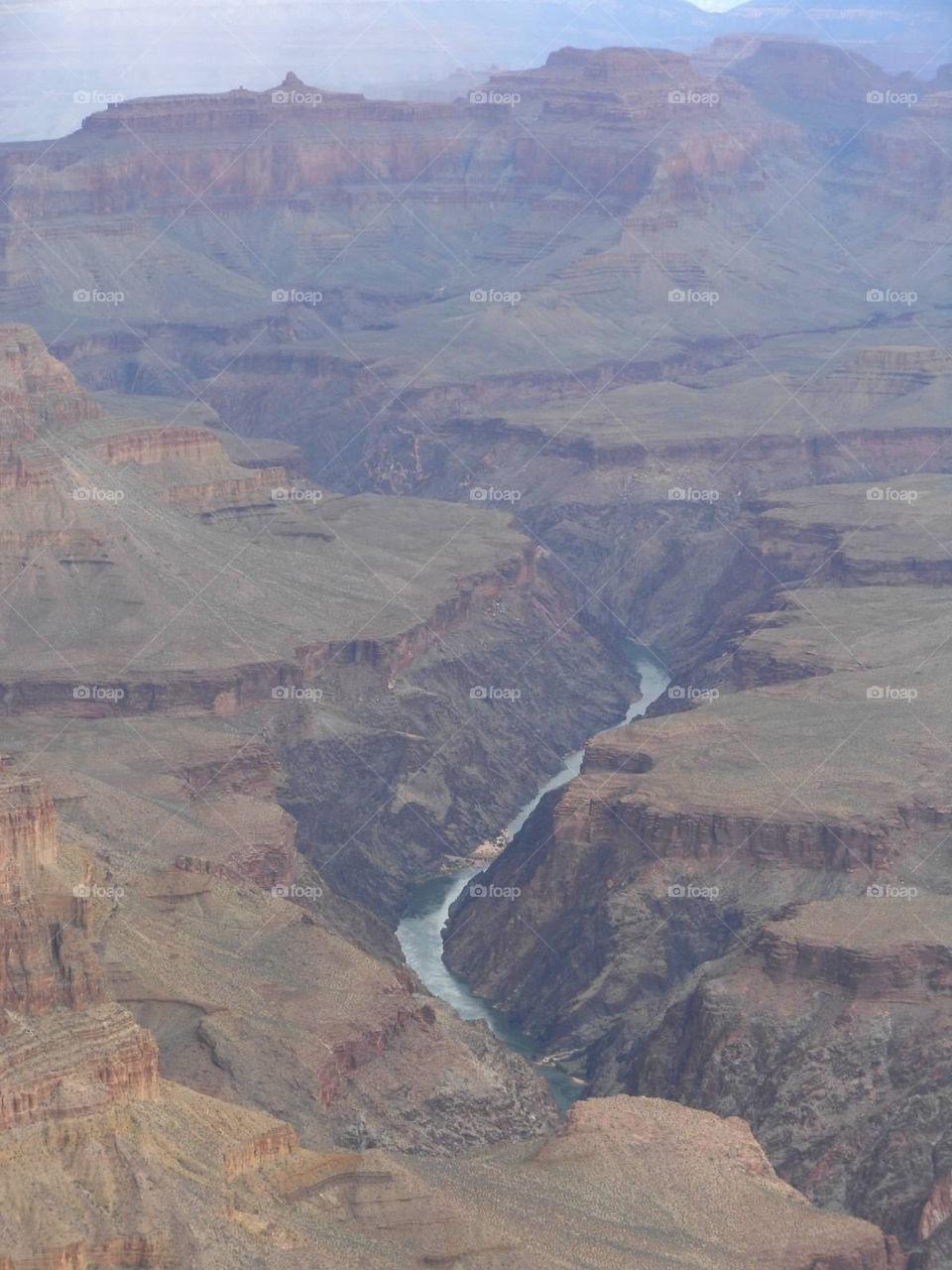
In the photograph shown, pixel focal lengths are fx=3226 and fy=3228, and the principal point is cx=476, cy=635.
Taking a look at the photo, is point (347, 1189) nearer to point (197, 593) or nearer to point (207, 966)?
point (207, 966)

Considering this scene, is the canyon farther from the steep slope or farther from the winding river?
the winding river

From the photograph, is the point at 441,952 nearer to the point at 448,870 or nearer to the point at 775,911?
the point at 448,870

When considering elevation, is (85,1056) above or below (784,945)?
above

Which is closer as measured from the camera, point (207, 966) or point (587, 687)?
point (207, 966)

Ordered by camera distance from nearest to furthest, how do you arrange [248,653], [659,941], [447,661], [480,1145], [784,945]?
1. [480,1145]
2. [784,945]
3. [659,941]
4. [248,653]
5. [447,661]

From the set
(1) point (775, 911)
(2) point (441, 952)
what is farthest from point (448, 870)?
(1) point (775, 911)

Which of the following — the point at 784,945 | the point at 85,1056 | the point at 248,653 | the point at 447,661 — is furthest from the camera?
the point at 447,661

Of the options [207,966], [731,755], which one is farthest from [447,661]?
[207,966]

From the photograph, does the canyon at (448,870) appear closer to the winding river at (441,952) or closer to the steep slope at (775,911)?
the steep slope at (775,911)
